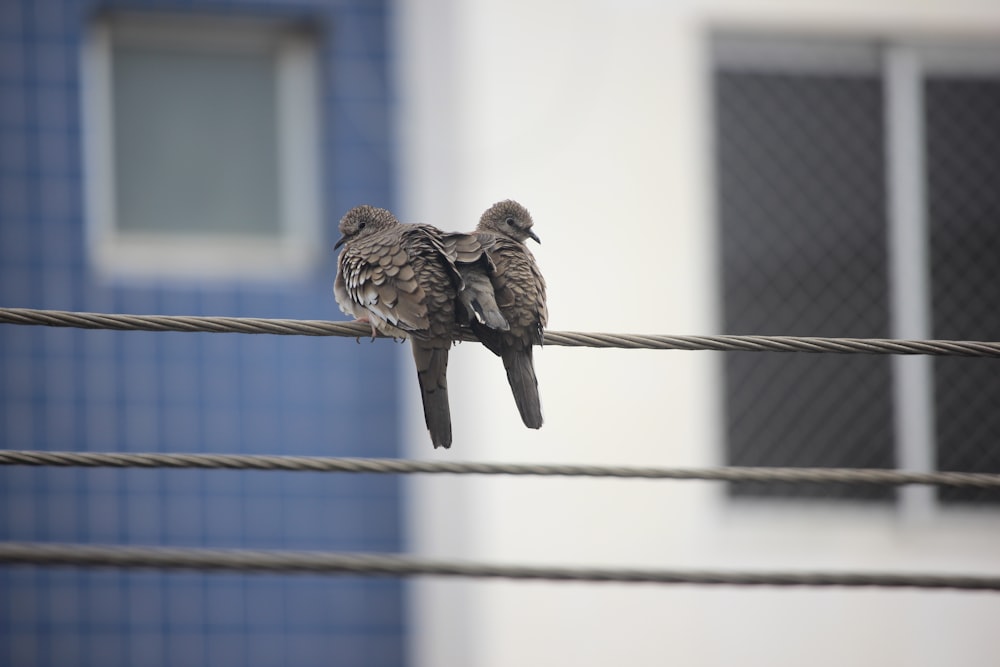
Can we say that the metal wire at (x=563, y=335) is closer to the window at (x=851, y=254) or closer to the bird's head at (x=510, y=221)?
the bird's head at (x=510, y=221)

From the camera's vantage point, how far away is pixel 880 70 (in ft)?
23.4

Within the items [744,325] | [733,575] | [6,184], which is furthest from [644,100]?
[733,575]

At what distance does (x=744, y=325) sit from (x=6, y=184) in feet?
12.1

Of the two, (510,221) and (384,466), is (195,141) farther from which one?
(384,466)

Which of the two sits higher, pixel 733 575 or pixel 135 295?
pixel 135 295

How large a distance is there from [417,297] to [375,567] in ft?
2.13

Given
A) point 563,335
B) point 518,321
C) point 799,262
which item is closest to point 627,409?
point 799,262

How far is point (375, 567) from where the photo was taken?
3078mm

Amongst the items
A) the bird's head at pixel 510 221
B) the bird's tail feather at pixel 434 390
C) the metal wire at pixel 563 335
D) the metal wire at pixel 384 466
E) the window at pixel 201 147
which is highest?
the window at pixel 201 147

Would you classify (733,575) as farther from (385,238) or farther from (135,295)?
(135,295)

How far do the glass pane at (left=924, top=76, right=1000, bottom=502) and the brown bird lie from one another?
4253 millimetres

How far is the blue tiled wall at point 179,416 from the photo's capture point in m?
7.07

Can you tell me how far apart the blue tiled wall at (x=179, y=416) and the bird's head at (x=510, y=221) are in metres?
3.33

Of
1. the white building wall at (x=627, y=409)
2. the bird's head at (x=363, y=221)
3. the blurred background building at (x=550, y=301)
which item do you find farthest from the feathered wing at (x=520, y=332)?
the white building wall at (x=627, y=409)
